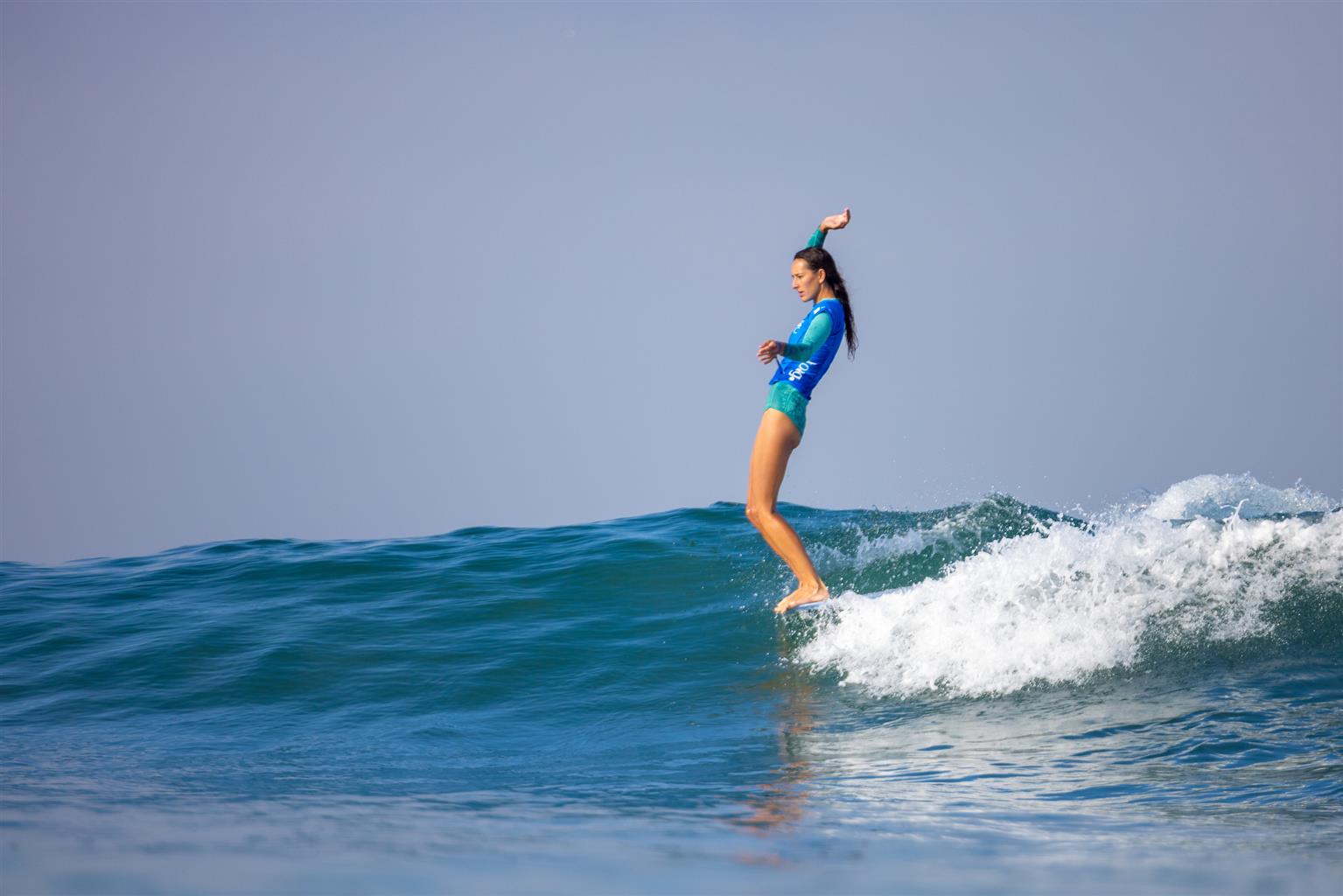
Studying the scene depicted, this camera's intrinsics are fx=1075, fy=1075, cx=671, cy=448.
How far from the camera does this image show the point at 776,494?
6.69 m

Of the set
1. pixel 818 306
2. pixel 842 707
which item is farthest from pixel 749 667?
pixel 818 306

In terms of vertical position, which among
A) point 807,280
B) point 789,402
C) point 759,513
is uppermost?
point 807,280

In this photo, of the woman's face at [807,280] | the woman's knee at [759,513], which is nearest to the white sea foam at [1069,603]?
the woman's knee at [759,513]

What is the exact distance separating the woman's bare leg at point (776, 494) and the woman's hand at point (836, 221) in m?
1.26

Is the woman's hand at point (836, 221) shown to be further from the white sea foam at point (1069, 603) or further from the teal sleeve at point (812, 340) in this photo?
the white sea foam at point (1069, 603)

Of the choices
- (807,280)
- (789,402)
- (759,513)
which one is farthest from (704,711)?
(807,280)

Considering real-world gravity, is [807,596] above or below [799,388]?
below

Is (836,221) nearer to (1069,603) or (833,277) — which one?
(833,277)

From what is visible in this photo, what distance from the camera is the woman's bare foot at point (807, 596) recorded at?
6746 mm

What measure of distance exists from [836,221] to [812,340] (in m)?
0.85

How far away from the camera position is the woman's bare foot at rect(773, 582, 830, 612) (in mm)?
6746

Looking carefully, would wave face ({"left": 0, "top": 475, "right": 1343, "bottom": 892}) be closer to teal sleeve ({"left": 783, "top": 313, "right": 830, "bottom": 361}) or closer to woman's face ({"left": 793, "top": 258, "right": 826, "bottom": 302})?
teal sleeve ({"left": 783, "top": 313, "right": 830, "bottom": 361})

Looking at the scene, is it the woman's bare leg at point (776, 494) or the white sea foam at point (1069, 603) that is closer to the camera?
the white sea foam at point (1069, 603)

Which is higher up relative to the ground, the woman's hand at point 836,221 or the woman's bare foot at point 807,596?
the woman's hand at point 836,221
